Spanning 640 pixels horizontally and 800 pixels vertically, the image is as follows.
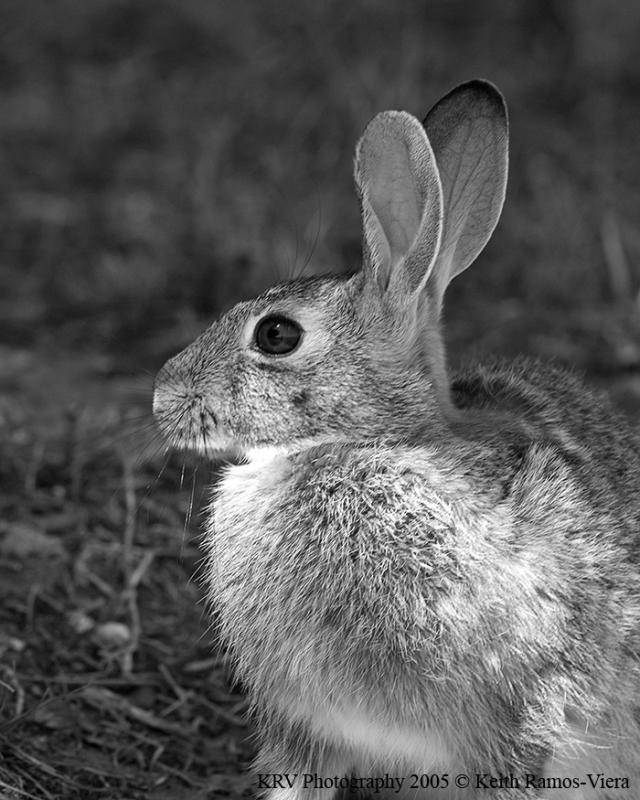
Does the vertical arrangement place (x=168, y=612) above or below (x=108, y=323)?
below

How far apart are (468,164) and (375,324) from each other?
0.56 metres

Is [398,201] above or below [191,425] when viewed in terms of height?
above

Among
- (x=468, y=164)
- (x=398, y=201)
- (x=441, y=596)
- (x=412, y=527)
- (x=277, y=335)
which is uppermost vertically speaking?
(x=468, y=164)

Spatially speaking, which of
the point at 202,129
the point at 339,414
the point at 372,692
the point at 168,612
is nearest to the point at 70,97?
the point at 202,129

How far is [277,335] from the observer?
161 inches

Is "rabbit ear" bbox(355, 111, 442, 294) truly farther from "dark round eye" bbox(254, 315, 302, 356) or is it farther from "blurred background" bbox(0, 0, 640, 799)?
"blurred background" bbox(0, 0, 640, 799)

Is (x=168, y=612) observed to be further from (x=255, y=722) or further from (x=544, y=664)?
(x=544, y=664)

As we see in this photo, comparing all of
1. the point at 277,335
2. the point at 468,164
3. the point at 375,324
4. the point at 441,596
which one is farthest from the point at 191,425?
the point at 468,164

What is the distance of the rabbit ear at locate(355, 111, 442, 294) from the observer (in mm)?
3947

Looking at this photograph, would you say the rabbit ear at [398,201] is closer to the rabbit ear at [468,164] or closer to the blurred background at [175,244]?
the rabbit ear at [468,164]

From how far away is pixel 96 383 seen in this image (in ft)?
20.5

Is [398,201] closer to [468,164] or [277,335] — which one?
[468,164]

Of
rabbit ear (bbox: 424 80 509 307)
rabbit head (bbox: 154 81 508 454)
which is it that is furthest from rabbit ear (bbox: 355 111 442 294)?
rabbit ear (bbox: 424 80 509 307)

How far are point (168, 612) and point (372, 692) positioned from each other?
1556 millimetres
